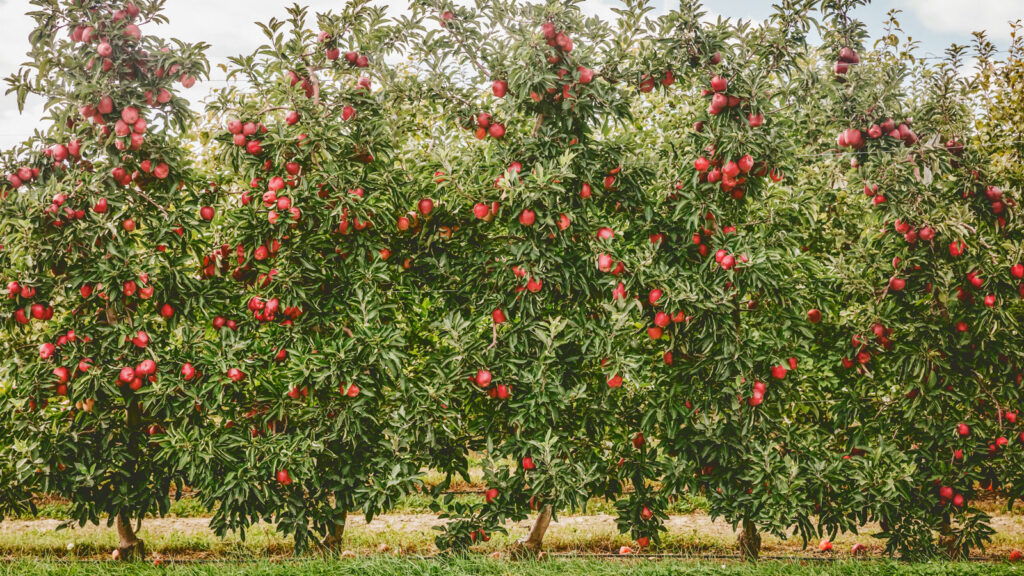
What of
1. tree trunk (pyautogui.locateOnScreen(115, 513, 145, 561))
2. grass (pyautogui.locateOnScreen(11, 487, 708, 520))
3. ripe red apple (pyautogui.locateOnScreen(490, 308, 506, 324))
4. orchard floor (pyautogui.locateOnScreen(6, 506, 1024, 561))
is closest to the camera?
ripe red apple (pyautogui.locateOnScreen(490, 308, 506, 324))

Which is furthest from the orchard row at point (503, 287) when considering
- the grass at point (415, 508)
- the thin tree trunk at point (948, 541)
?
the grass at point (415, 508)

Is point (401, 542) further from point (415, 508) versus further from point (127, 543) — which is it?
point (127, 543)

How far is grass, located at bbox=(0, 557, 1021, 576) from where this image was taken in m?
4.18

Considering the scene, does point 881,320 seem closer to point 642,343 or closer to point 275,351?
point 642,343

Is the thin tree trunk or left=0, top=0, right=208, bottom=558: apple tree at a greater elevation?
left=0, top=0, right=208, bottom=558: apple tree

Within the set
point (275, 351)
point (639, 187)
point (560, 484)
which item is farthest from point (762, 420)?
point (275, 351)

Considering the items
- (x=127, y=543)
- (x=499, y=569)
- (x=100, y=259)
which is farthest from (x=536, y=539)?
(x=100, y=259)

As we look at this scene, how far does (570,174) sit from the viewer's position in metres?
4.18

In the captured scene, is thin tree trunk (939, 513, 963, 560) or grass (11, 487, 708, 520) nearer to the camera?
thin tree trunk (939, 513, 963, 560)

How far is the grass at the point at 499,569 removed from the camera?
13.7 feet

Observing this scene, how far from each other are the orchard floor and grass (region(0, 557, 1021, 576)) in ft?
2.37

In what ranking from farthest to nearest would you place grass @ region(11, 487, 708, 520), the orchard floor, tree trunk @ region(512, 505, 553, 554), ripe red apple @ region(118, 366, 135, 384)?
1. grass @ region(11, 487, 708, 520)
2. the orchard floor
3. tree trunk @ region(512, 505, 553, 554)
4. ripe red apple @ region(118, 366, 135, 384)

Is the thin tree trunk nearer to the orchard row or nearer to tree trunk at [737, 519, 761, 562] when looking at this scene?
the orchard row

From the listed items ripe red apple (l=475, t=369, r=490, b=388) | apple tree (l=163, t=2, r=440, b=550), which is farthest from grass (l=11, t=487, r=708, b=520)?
ripe red apple (l=475, t=369, r=490, b=388)
